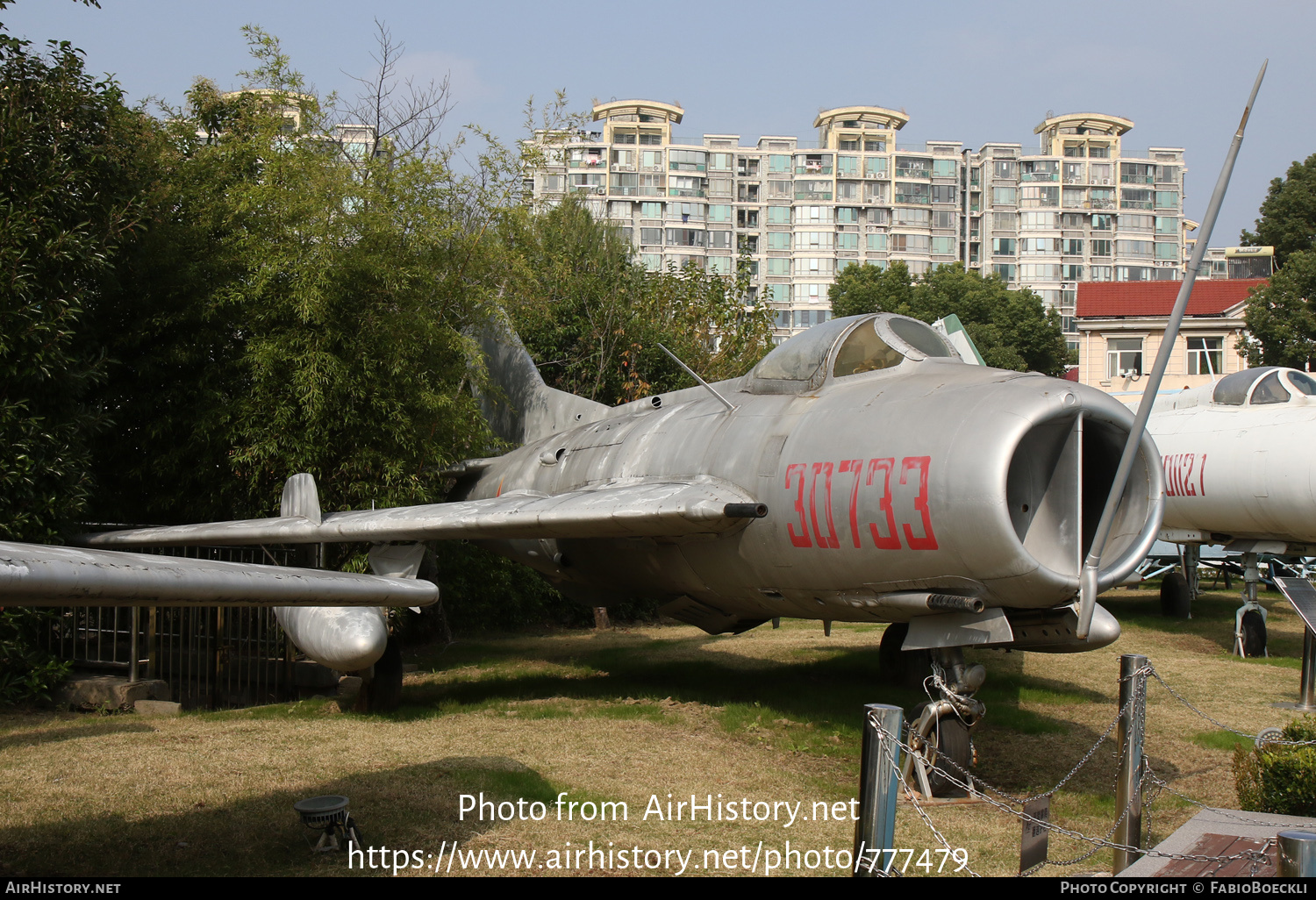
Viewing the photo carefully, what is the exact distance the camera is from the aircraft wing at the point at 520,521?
25.1ft

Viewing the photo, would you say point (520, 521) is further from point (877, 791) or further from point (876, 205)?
point (876, 205)

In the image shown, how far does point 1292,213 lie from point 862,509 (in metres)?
51.6

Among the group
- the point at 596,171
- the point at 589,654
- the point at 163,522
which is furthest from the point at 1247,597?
the point at 596,171

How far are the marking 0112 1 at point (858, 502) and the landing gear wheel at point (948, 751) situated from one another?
125 cm

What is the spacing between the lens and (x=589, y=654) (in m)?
13.9

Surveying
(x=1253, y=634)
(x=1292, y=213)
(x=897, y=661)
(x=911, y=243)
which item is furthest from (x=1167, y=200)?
(x=897, y=661)

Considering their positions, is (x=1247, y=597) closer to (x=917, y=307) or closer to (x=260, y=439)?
(x=260, y=439)

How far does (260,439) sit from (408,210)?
319 cm

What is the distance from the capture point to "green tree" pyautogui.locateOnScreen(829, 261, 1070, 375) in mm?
51219

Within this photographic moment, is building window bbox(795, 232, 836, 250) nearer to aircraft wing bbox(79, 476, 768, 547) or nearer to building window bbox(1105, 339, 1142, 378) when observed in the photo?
building window bbox(1105, 339, 1142, 378)

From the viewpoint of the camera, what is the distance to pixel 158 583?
12.4 ft

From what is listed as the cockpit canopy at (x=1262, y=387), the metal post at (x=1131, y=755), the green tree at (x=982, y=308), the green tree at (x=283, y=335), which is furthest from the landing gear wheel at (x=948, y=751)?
the green tree at (x=982, y=308)

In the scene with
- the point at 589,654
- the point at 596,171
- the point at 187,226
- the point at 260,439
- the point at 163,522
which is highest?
the point at 596,171

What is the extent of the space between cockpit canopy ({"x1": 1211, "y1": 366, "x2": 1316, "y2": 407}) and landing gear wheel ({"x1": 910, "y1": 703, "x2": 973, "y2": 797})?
9488 millimetres
